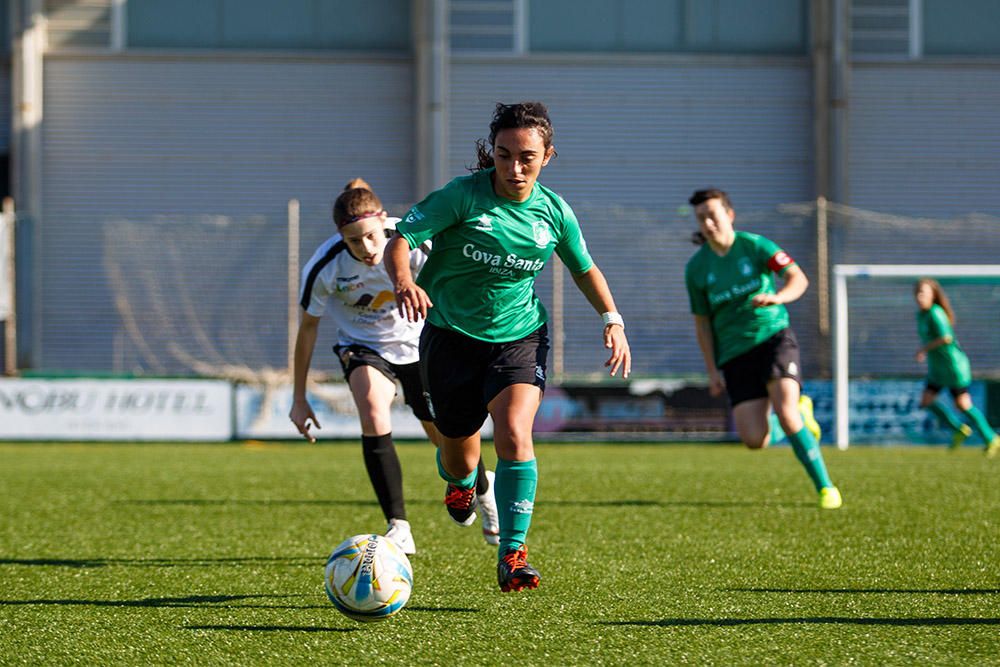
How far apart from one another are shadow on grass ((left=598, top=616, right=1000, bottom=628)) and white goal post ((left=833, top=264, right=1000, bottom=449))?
447 inches

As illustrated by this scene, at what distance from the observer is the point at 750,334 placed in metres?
8.25

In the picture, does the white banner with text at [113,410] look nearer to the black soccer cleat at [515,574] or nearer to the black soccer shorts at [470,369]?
the black soccer shorts at [470,369]

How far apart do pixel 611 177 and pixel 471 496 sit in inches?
650

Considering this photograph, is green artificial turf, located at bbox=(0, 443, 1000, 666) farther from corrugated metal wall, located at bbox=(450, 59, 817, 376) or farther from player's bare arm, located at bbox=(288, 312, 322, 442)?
corrugated metal wall, located at bbox=(450, 59, 817, 376)

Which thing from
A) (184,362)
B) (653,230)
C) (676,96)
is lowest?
(184,362)

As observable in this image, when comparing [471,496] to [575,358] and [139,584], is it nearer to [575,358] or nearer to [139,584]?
[139,584]

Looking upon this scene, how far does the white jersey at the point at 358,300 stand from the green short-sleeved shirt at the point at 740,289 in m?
2.48

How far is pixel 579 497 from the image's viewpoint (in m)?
9.08

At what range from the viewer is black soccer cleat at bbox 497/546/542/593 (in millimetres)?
4492

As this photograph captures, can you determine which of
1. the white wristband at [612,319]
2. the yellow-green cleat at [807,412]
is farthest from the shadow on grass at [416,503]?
the white wristband at [612,319]

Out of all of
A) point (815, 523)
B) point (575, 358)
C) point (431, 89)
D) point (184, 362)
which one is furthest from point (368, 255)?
point (431, 89)

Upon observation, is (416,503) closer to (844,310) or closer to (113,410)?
(113,410)

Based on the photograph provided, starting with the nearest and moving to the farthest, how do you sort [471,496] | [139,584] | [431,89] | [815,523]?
1. [139,584]
2. [471,496]
3. [815,523]
4. [431,89]

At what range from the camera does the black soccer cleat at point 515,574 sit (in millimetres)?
4492
